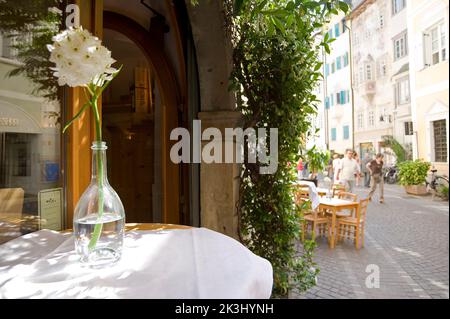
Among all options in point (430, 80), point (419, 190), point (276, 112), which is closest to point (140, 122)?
point (276, 112)

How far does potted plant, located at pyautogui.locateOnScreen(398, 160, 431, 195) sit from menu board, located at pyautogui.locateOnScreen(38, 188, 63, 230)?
36.9 feet

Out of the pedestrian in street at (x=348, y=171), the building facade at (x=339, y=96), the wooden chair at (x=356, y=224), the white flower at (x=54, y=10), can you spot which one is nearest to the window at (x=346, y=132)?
the building facade at (x=339, y=96)

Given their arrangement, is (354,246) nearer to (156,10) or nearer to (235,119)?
(235,119)

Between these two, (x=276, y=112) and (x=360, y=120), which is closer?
(x=276, y=112)

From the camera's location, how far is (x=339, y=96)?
71.3 feet

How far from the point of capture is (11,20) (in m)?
1.38

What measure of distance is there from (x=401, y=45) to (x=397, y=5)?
2.10 meters

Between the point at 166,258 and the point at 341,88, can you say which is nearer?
the point at 166,258

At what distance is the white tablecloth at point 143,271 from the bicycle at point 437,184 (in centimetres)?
1028

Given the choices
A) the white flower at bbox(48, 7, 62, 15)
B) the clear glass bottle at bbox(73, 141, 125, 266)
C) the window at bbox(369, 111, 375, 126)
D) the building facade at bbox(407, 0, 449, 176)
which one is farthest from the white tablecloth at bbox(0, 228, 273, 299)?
the window at bbox(369, 111, 375, 126)

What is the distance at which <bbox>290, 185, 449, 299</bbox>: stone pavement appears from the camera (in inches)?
127

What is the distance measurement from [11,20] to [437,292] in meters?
4.21

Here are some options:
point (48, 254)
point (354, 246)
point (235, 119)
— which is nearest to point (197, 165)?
point (235, 119)

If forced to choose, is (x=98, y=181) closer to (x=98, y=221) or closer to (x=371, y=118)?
(x=98, y=221)
